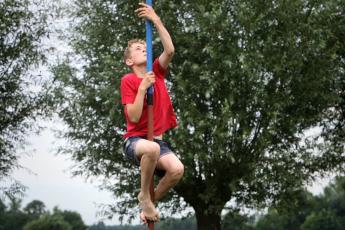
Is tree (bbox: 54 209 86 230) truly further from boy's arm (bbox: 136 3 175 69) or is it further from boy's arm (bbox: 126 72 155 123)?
boy's arm (bbox: 126 72 155 123)

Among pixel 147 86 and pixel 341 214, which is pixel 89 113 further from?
pixel 341 214

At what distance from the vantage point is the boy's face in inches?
231

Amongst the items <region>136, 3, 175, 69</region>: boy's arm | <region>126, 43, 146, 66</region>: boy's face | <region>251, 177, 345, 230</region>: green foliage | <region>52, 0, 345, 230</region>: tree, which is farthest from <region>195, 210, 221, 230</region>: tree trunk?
<region>251, 177, 345, 230</region>: green foliage

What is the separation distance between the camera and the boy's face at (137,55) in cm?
587

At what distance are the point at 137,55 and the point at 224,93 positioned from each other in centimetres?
1170

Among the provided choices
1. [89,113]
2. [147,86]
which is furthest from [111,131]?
[147,86]

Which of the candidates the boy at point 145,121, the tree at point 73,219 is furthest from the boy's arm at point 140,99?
the tree at point 73,219

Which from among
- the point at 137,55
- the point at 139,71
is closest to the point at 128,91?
the point at 139,71

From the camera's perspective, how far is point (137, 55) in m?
5.88

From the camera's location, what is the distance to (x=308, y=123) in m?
19.2

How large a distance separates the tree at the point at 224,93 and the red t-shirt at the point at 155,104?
9817mm

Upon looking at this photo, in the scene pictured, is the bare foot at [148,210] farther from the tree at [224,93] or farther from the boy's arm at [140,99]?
the tree at [224,93]

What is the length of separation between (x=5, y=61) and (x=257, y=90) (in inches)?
444

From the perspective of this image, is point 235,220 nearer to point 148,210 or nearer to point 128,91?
point 148,210
